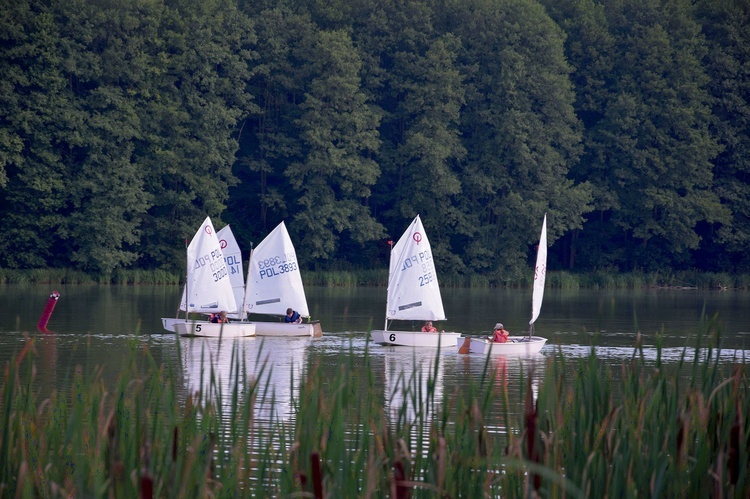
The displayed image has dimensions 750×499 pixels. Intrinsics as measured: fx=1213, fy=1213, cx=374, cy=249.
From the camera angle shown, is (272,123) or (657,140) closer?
(272,123)

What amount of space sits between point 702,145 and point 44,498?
6226cm

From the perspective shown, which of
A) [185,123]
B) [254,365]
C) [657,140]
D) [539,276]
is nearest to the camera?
[254,365]

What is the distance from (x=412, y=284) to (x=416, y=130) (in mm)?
36737

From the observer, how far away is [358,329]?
30938 millimetres

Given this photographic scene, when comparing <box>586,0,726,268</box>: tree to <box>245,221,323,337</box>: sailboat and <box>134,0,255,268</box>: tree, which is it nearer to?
<box>134,0,255,268</box>: tree

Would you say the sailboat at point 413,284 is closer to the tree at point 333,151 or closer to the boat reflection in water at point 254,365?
the boat reflection in water at point 254,365

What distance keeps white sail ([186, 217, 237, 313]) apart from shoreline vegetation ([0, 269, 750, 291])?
24.2 m

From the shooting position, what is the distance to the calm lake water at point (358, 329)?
20.6 meters

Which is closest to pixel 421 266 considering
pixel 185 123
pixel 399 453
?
pixel 399 453

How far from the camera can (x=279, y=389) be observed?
1816 cm

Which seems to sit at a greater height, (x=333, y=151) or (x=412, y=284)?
(x=333, y=151)

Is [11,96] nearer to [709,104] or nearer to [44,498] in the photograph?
[709,104]

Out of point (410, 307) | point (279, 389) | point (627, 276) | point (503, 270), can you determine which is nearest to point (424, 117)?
point (503, 270)

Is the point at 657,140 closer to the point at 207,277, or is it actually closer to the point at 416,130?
the point at 416,130
